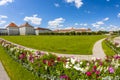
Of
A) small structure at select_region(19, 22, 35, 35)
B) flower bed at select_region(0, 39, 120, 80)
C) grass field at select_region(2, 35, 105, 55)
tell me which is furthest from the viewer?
small structure at select_region(19, 22, 35, 35)

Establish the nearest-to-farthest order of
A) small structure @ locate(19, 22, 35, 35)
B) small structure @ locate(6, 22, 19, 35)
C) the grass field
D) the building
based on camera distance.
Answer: the grass field, small structure @ locate(6, 22, 19, 35), the building, small structure @ locate(19, 22, 35, 35)

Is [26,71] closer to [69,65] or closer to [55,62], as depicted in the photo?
[55,62]

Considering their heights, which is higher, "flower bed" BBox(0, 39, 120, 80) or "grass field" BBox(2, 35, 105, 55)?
"flower bed" BBox(0, 39, 120, 80)

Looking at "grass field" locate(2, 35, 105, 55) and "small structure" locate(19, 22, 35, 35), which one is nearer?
"grass field" locate(2, 35, 105, 55)

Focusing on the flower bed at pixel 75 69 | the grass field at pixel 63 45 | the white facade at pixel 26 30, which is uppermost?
the white facade at pixel 26 30

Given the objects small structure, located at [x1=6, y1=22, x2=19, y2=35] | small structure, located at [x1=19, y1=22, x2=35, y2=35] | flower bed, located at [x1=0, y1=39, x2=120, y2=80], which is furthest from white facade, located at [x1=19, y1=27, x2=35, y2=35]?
flower bed, located at [x1=0, y1=39, x2=120, y2=80]

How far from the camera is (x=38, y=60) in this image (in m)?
7.35

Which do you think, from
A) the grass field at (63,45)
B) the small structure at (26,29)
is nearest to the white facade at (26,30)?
the small structure at (26,29)

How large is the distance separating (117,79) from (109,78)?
48cm

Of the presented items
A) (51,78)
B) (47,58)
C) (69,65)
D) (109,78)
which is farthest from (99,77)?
(47,58)

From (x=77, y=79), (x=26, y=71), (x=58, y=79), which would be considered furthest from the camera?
(x=26, y=71)

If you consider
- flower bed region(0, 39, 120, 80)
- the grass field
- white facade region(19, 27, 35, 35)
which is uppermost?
white facade region(19, 27, 35, 35)

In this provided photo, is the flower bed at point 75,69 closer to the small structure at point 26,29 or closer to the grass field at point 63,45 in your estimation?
the grass field at point 63,45

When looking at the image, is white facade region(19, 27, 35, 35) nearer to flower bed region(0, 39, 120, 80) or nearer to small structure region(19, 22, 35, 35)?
small structure region(19, 22, 35, 35)
